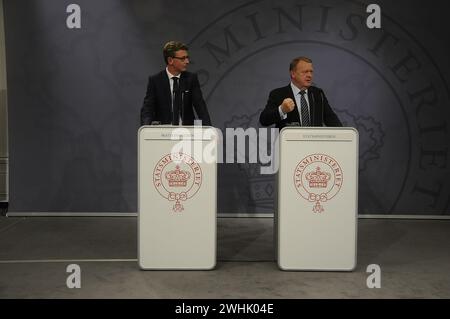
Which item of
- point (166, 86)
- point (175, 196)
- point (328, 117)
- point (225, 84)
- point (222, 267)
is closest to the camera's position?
point (175, 196)

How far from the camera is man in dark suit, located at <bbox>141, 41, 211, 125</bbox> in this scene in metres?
3.76

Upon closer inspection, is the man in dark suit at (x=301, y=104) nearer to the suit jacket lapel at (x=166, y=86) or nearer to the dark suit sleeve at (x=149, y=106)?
the suit jacket lapel at (x=166, y=86)

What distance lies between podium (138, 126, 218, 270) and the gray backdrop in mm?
2097

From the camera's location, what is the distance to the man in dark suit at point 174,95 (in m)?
3.76

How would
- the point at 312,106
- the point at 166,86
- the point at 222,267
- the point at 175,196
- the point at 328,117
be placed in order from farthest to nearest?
the point at 166,86
the point at 328,117
the point at 312,106
the point at 222,267
the point at 175,196

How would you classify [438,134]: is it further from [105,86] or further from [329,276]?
[105,86]

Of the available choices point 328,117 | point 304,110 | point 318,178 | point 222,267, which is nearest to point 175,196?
point 222,267

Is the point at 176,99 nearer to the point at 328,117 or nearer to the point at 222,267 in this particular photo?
the point at 328,117

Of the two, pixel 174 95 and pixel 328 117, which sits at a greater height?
pixel 174 95

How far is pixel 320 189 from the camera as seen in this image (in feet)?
10.4

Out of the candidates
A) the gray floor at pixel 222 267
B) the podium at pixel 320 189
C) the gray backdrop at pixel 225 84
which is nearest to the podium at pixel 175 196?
the gray floor at pixel 222 267

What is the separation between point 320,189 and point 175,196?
91 centimetres

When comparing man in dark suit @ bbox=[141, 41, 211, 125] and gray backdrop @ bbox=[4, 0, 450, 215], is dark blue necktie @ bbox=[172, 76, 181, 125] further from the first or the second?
gray backdrop @ bbox=[4, 0, 450, 215]

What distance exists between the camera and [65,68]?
206 inches
